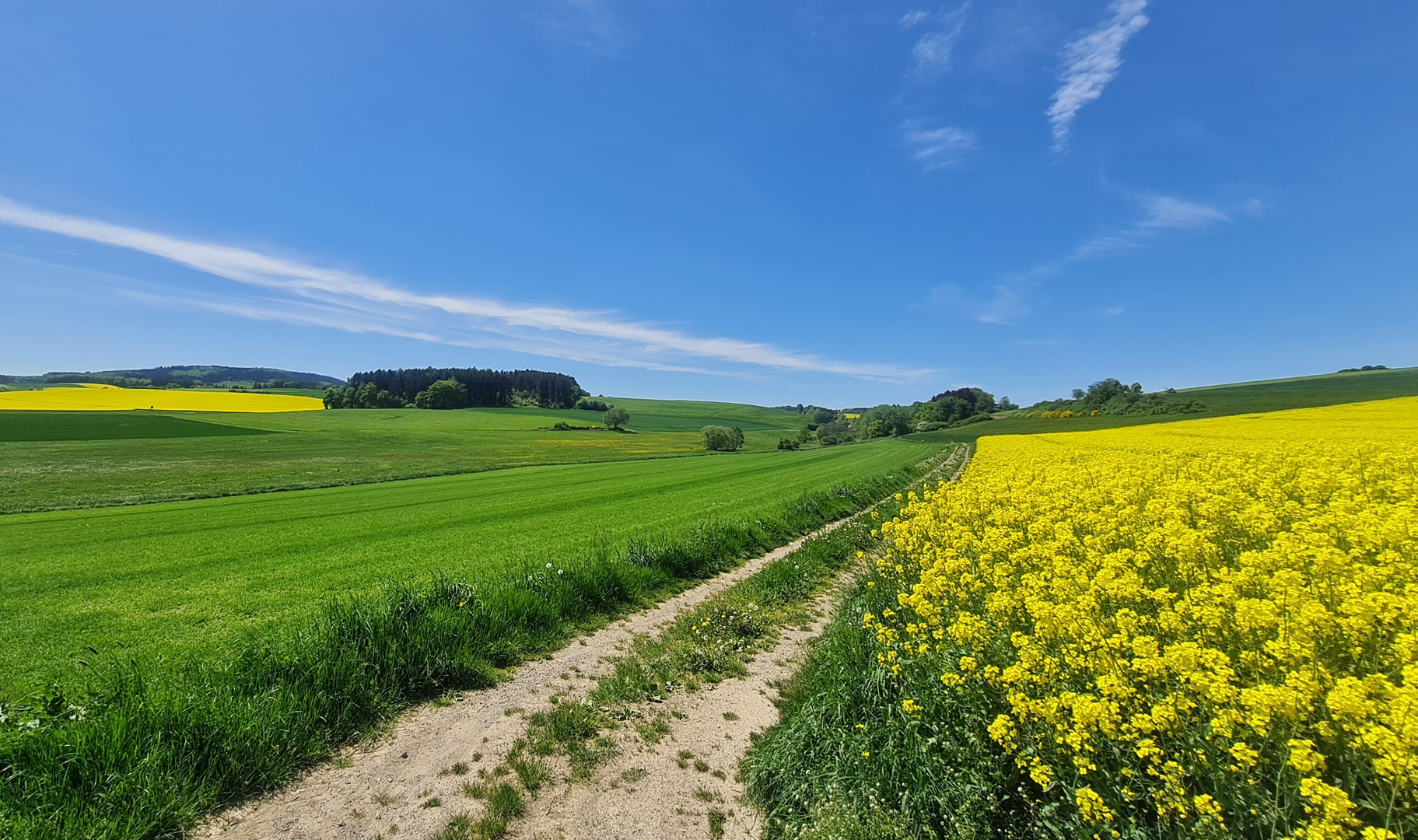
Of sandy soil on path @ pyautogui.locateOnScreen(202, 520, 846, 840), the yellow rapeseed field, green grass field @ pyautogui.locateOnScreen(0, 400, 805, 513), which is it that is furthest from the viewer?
green grass field @ pyautogui.locateOnScreen(0, 400, 805, 513)

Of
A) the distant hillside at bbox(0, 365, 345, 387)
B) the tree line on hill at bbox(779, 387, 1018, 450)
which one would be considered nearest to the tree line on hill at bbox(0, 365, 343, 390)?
the distant hillside at bbox(0, 365, 345, 387)

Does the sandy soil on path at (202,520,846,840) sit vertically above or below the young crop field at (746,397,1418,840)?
below

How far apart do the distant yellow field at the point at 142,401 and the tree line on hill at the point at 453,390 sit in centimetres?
772

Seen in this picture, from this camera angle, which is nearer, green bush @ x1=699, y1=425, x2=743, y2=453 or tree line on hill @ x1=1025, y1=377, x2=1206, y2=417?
tree line on hill @ x1=1025, y1=377, x2=1206, y2=417

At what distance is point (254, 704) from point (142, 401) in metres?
119

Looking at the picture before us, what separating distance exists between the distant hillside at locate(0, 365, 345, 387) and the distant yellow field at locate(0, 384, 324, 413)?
95.2 feet

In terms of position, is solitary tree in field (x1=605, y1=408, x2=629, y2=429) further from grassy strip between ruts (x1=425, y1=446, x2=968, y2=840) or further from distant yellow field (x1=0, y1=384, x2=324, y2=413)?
grassy strip between ruts (x1=425, y1=446, x2=968, y2=840)

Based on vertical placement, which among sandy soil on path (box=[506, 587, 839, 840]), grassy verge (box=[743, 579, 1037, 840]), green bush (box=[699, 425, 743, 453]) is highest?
grassy verge (box=[743, 579, 1037, 840])

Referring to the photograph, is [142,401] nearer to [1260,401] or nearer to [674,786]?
[674,786]

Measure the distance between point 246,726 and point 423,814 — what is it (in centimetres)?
182

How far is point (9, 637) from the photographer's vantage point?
696 cm

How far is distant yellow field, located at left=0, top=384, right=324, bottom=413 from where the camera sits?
7231cm

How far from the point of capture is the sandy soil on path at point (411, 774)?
12.7 ft

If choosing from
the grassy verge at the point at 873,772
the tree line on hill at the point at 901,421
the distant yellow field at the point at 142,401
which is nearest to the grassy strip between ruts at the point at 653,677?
the grassy verge at the point at 873,772
